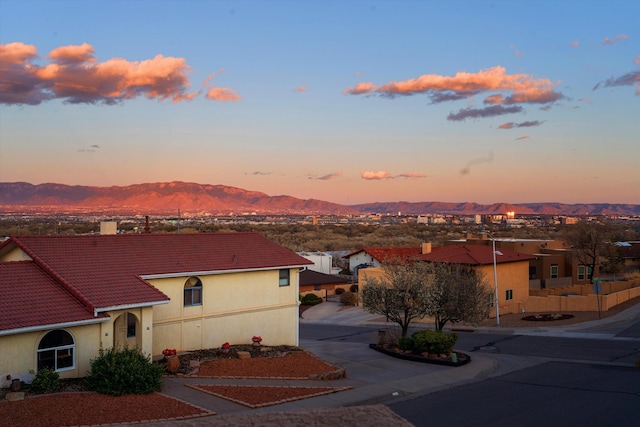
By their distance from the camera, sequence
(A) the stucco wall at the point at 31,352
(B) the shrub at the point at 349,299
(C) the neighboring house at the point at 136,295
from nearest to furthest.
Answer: (A) the stucco wall at the point at 31,352 → (C) the neighboring house at the point at 136,295 → (B) the shrub at the point at 349,299

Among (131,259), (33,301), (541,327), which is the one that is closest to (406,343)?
(131,259)

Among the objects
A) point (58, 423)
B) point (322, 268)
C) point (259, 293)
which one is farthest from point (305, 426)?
point (322, 268)

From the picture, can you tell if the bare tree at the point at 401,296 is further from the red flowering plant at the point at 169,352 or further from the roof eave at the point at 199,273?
the red flowering plant at the point at 169,352

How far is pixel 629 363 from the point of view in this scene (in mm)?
25484

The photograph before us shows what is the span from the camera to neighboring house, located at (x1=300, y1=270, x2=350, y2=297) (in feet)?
196

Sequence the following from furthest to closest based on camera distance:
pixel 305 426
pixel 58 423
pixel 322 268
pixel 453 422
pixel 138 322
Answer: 1. pixel 322 268
2. pixel 138 322
3. pixel 453 422
4. pixel 305 426
5. pixel 58 423

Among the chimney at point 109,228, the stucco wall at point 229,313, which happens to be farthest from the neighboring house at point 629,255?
the chimney at point 109,228

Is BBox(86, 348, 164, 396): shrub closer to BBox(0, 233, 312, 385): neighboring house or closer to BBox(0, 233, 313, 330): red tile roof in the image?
BBox(0, 233, 312, 385): neighboring house

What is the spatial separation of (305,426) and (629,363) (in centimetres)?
1640

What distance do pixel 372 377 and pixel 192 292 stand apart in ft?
26.0

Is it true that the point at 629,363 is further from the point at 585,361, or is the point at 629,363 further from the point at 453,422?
the point at 453,422

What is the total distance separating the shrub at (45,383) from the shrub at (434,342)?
14.9 metres

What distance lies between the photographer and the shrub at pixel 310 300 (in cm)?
5519

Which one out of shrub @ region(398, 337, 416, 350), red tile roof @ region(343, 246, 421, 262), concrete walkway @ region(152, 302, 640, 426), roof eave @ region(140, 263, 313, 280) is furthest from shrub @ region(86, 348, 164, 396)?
red tile roof @ region(343, 246, 421, 262)
